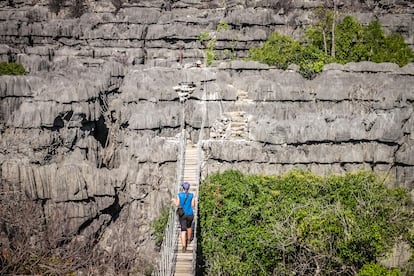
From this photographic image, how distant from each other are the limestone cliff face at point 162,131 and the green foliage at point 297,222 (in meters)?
1.69

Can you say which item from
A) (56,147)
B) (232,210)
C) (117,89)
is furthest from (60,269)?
(117,89)

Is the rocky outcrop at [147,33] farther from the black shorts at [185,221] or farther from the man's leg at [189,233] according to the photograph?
the black shorts at [185,221]

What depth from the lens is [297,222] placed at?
14016 millimetres

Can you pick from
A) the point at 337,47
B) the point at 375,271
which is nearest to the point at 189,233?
the point at 375,271

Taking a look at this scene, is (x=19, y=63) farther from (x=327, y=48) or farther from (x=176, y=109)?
(x=327, y=48)

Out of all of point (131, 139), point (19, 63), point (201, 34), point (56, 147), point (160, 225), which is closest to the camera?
point (160, 225)

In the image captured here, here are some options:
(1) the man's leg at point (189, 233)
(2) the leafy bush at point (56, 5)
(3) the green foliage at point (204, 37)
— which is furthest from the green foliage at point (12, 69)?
(1) the man's leg at point (189, 233)

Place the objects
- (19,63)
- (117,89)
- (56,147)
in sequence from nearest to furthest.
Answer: (56,147), (117,89), (19,63)

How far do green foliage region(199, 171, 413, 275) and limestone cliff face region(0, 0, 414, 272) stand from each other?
5.54 ft

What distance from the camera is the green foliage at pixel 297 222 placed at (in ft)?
43.6

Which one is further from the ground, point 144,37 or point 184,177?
point 144,37

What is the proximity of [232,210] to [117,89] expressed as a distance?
12.1 metres

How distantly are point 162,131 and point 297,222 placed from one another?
6.96m

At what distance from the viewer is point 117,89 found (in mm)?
24188
